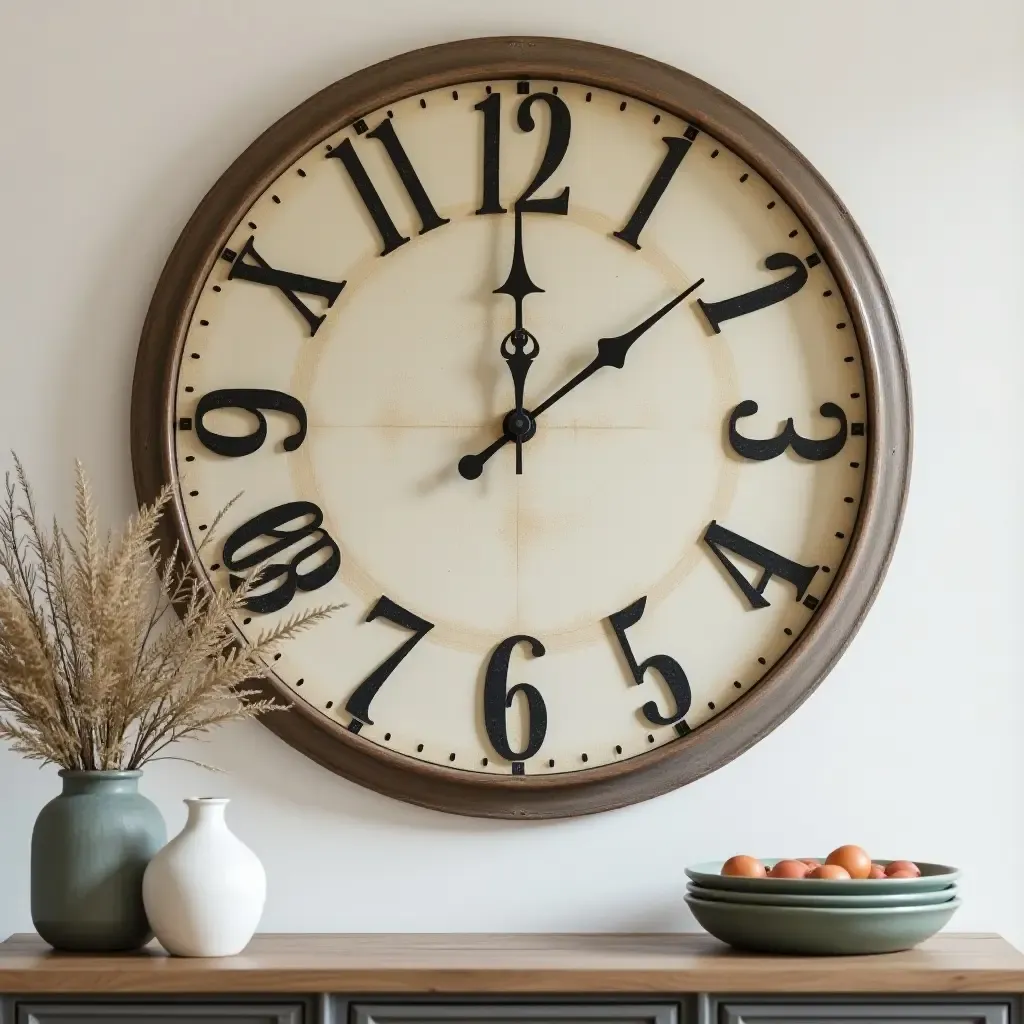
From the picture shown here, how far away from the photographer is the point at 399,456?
5.98 feet

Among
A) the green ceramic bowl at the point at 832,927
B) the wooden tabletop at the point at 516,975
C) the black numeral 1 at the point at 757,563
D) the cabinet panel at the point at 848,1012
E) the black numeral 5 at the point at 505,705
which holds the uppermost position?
the black numeral 1 at the point at 757,563

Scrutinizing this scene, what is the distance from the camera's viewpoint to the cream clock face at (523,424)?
1.80m

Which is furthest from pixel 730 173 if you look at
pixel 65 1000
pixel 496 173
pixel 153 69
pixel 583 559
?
pixel 65 1000

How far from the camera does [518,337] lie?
1826 mm

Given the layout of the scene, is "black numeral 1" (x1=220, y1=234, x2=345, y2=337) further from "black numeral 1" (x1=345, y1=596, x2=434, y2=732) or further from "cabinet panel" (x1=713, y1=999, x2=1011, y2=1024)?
"cabinet panel" (x1=713, y1=999, x2=1011, y2=1024)

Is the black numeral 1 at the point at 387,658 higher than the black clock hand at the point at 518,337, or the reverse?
the black clock hand at the point at 518,337

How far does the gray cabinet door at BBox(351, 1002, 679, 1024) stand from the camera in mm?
1496

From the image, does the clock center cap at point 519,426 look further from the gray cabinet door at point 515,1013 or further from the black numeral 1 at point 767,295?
the gray cabinet door at point 515,1013

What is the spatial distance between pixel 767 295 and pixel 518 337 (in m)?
0.33

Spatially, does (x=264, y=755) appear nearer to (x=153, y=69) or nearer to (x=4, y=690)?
(x=4, y=690)

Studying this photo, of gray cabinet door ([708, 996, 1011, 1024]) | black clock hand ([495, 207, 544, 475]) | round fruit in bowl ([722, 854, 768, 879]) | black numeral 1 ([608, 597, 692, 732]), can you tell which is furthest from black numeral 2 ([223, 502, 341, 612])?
gray cabinet door ([708, 996, 1011, 1024])

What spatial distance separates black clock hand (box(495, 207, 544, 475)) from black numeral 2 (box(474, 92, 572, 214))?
31mm

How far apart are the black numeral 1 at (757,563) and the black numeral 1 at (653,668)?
0.12m

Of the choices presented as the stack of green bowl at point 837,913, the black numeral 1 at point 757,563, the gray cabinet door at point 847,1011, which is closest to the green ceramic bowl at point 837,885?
the stack of green bowl at point 837,913
